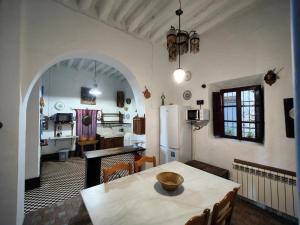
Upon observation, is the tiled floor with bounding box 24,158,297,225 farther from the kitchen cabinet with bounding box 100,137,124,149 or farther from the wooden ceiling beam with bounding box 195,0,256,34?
the wooden ceiling beam with bounding box 195,0,256,34

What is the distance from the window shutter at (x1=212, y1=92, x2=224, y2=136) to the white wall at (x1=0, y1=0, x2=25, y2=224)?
3.16m

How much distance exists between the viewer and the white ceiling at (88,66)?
184 inches

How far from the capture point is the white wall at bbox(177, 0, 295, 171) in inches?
81.3

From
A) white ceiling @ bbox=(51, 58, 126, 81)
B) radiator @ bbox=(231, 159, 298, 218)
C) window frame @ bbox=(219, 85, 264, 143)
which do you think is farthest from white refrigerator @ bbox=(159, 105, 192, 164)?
white ceiling @ bbox=(51, 58, 126, 81)

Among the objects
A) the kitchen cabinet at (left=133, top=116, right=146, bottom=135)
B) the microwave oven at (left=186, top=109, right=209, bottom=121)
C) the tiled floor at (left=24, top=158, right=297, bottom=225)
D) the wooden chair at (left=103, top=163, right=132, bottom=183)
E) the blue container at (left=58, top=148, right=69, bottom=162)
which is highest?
the microwave oven at (left=186, top=109, right=209, bottom=121)

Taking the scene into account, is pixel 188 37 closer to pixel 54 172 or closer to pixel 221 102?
pixel 221 102

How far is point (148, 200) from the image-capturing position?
50.9 inches

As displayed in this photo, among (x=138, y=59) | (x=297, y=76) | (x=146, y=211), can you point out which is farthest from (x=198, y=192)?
(x=138, y=59)

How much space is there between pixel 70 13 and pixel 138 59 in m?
1.37

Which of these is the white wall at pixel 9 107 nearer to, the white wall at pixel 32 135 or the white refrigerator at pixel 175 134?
the white wall at pixel 32 135

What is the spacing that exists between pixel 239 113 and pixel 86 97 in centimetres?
491

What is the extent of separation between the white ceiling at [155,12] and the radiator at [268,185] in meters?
2.62

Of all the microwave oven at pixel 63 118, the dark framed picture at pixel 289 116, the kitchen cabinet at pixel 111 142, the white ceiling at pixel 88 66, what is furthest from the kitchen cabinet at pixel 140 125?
the microwave oven at pixel 63 118

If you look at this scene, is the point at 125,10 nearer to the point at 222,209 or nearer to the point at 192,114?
the point at 192,114
